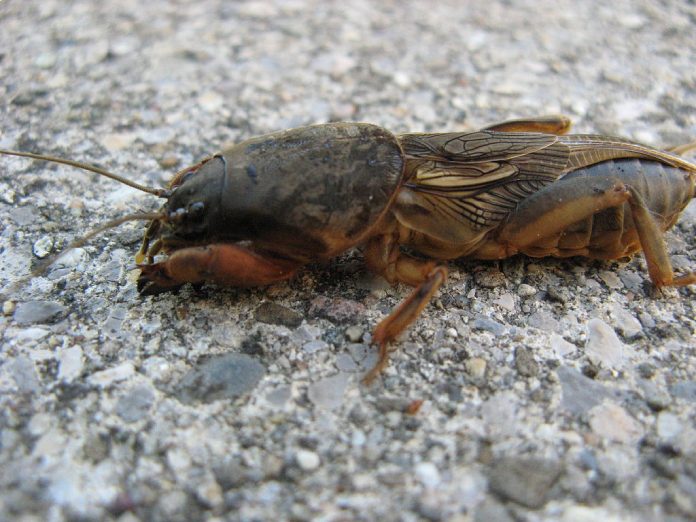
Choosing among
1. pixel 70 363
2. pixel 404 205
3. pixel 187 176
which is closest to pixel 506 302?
pixel 404 205

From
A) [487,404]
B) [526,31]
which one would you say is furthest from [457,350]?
[526,31]

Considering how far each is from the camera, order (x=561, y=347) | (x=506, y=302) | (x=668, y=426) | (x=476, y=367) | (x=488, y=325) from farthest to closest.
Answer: (x=506, y=302), (x=488, y=325), (x=561, y=347), (x=476, y=367), (x=668, y=426)

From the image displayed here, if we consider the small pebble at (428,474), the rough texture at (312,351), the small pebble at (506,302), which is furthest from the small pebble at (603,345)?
the small pebble at (428,474)

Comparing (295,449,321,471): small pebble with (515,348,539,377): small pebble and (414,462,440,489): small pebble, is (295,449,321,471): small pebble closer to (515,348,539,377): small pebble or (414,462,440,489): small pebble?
(414,462,440,489): small pebble

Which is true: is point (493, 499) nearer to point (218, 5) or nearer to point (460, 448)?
point (460, 448)

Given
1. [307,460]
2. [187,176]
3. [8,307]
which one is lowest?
[307,460]

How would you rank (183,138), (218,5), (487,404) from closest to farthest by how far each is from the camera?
1. (487,404)
2. (183,138)
3. (218,5)

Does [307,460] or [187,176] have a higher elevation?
[187,176]

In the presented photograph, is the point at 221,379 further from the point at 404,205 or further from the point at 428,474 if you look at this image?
the point at 404,205
